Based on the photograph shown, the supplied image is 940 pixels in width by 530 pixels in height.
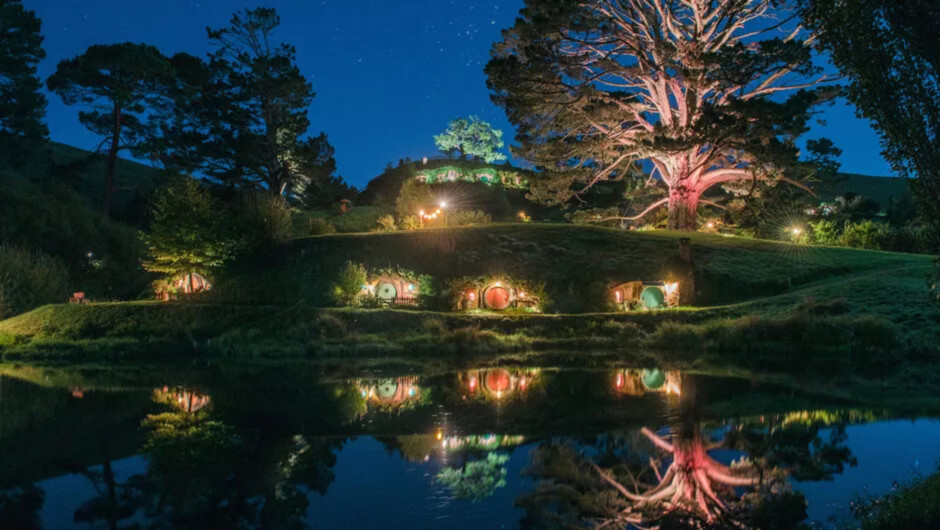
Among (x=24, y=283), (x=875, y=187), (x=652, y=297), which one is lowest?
(x=652, y=297)

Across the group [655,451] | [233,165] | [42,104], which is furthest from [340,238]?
[42,104]

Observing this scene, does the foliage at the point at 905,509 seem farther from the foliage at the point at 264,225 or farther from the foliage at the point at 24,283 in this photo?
the foliage at the point at 24,283

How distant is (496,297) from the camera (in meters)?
31.9

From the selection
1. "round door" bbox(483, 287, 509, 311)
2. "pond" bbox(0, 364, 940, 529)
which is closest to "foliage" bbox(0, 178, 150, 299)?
"round door" bbox(483, 287, 509, 311)

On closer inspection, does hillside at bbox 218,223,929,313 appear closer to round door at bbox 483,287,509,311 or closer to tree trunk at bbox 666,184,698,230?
round door at bbox 483,287,509,311

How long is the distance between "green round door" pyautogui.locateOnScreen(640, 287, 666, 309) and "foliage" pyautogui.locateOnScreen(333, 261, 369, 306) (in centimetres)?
1542

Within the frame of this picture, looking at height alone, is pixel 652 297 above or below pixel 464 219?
below

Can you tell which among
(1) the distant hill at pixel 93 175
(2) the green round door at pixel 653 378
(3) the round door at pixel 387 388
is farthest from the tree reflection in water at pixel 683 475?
(1) the distant hill at pixel 93 175

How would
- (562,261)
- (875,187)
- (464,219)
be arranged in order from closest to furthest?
(562,261)
(464,219)
(875,187)

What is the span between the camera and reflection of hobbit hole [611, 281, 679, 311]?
3067 cm

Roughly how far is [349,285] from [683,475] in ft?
84.6

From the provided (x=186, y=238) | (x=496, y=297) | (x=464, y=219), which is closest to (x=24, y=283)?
(x=186, y=238)

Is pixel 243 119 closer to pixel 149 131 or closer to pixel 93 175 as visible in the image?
pixel 149 131

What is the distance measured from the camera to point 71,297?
3797 centimetres
